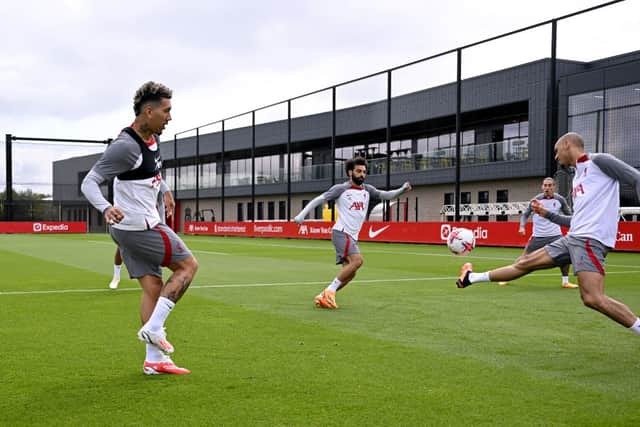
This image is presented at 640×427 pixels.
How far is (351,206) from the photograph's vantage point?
9.02m

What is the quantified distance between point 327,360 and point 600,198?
2.56 meters

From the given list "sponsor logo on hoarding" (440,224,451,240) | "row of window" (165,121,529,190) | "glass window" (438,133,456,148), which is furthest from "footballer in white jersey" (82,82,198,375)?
"glass window" (438,133,456,148)

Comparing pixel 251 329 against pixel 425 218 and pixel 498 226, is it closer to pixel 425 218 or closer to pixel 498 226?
pixel 498 226

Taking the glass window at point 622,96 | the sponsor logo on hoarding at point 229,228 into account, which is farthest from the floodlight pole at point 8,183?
the glass window at point 622,96

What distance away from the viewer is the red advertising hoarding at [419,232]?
20.8m

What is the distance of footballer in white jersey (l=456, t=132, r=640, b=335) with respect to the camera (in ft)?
17.7

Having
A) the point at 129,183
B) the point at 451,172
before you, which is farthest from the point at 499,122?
the point at 129,183

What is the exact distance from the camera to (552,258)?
19.8 ft

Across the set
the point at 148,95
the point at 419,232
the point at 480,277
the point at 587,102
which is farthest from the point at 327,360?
the point at 587,102

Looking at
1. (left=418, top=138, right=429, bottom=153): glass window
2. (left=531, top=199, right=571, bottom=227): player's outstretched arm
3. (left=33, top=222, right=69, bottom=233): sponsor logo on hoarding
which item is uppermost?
(left=418, top=138, right=429, bottom=153): glass window

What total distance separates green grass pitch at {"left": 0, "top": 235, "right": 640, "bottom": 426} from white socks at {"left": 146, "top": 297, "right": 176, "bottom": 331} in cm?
38

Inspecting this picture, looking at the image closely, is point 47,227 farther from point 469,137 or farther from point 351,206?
point 351,206

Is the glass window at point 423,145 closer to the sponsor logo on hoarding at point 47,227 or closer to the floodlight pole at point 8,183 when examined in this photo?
the sponsor logo on hoarding at point 47,227

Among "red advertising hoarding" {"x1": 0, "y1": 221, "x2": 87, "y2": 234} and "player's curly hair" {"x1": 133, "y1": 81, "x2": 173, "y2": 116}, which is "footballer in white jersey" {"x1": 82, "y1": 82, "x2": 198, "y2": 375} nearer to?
"player's curly hair" {"x1": 133, "y1": 81, "x2": 173, "y2": 116}
